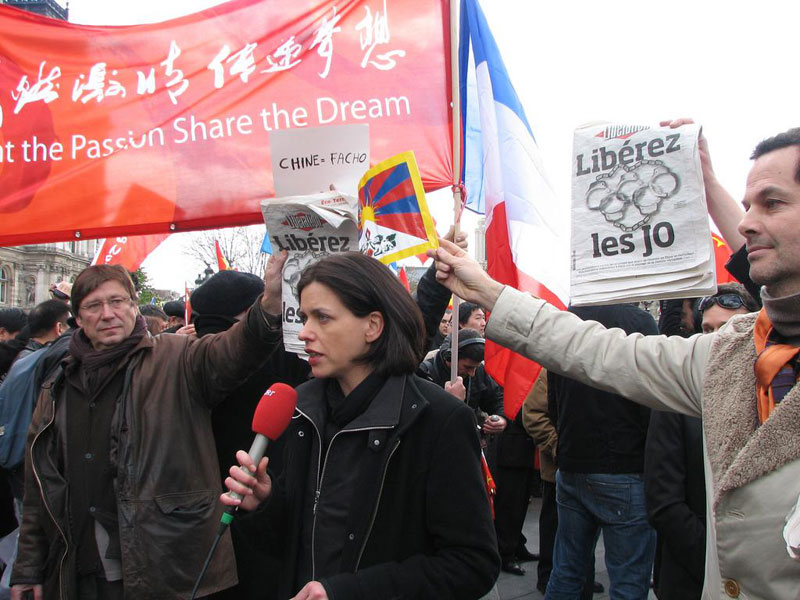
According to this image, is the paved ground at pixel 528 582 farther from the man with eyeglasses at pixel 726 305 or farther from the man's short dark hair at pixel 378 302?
the man's short dark hair at pixel 378 302

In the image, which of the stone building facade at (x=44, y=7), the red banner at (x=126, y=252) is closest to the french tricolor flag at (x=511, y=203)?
the red banner at (x=126, y=252)

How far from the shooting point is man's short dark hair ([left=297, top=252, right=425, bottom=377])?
2184 mm

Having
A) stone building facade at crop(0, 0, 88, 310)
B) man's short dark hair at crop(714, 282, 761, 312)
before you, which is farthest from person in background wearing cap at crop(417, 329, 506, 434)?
stone building facade at crop(0, 0, 88, 310)

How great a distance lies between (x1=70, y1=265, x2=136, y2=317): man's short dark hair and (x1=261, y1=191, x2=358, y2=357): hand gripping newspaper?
0.82 metres

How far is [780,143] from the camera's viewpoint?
1715mm

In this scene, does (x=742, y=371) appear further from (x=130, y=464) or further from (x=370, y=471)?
(x=130, y=464)

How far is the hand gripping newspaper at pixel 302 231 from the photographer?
9.63ft

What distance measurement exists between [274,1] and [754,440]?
3.74m

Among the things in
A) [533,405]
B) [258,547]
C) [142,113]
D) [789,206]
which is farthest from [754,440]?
[533,405]

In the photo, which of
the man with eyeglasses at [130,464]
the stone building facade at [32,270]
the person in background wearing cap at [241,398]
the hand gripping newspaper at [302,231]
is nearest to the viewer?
the man with eyeglasses at [130,464]

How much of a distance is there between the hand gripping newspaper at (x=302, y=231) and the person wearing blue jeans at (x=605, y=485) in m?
1.82

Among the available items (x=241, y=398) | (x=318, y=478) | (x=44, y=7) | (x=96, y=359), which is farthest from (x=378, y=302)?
(x=44, y=7)

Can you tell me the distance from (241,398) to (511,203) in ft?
6.10

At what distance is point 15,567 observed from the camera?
2.97 meters
